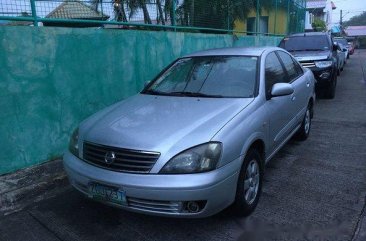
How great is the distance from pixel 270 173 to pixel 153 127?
6.52 ft

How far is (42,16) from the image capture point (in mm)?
4789

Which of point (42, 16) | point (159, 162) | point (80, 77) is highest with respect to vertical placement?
point (42, 16)

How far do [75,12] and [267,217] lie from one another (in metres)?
4.00

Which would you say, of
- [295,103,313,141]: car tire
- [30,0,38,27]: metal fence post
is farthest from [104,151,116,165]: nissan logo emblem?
[295,103,313,141]: car tire

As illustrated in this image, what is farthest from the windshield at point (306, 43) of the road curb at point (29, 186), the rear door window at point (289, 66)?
the road curb at point (29, 186)

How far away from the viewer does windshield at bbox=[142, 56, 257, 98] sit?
155 inches

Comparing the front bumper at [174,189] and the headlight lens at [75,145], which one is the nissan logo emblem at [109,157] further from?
the headlight lens at [75,145]

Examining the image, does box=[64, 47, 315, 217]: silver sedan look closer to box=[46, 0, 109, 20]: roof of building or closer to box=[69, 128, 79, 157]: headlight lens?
box=[69, 128, 79, 157]: headlight lens

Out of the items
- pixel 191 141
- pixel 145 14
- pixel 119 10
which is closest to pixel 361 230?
pixel 191 141

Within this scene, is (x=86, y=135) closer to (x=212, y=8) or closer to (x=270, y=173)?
(x=270, y=173)

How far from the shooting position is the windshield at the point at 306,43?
9.88 metres

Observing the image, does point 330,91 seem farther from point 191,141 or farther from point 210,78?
point 191,141

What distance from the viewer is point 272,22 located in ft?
50.8

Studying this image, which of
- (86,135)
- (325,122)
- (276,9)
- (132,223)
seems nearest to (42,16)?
(86,135)
